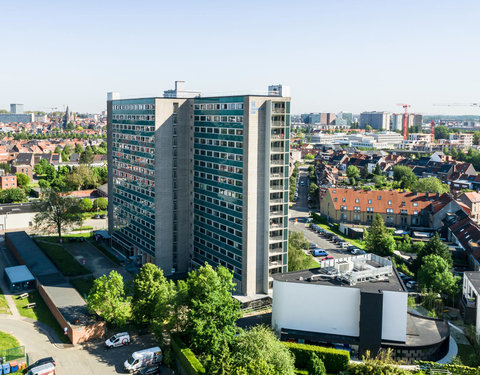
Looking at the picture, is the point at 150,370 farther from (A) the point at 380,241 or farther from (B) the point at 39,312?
(A) the point at 380,241

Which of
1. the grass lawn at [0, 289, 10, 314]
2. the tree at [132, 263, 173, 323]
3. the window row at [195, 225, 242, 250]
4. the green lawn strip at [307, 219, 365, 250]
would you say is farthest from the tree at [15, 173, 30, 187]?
the tree at [132, 263, 173, 323]

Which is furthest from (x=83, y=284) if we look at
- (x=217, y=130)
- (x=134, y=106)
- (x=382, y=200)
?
(x=382, y=200)

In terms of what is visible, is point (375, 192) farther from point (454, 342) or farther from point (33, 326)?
point (33, 326)

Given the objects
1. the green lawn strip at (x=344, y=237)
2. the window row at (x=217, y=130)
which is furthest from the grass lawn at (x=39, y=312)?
the green lawn strip at (x=344, y=237)

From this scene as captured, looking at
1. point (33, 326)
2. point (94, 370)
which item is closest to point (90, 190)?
point (33, 326)

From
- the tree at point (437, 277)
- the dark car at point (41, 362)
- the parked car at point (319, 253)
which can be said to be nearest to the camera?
the dark car at point (41, 362)

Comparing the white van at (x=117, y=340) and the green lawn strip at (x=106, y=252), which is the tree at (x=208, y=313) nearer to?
the white van at (x=117, y=340)
